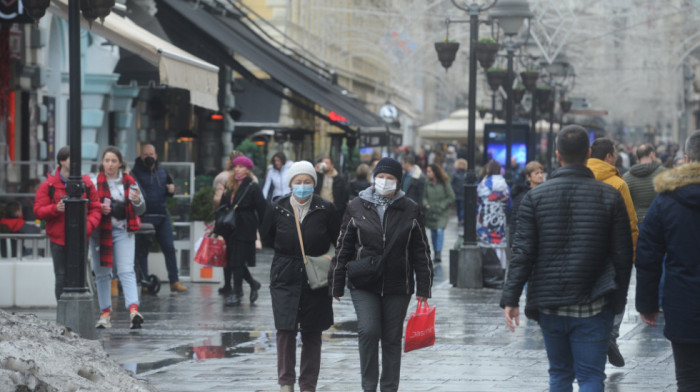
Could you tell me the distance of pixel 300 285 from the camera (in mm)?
9750

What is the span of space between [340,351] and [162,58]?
5.94m

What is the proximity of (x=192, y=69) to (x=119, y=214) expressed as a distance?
4.77m

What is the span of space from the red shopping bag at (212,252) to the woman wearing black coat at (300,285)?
6287 mm

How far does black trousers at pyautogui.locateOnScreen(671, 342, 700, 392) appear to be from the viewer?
7023mm

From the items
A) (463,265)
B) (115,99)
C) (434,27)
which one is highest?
(434,27)

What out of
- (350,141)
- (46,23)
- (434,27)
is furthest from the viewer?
(434,27)

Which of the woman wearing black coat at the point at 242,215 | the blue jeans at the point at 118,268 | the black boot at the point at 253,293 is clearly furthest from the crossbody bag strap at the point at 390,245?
the black boot at the point at 253,293

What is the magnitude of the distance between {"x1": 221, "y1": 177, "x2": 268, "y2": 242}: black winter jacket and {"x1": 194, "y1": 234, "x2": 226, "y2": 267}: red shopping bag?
1.11 ft

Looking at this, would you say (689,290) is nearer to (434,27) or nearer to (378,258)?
(378,258)

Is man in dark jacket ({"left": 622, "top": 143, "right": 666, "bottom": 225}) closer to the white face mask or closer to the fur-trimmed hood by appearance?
the white face mask

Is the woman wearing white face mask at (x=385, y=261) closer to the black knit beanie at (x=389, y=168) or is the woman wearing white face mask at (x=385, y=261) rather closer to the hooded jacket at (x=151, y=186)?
the black knit beanie at (x=389, y=168)

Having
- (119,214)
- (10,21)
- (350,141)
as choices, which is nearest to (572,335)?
(119,214)

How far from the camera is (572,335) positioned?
24.4ft

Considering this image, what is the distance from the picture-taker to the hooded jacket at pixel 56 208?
12836mm
